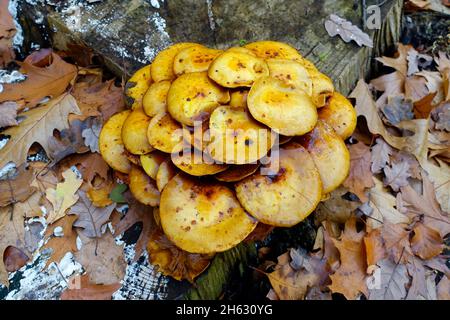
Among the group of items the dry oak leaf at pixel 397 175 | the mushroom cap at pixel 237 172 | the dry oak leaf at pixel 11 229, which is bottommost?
the dry oak leaf at pixel 397 175

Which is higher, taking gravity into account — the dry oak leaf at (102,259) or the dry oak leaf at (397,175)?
the dry oak leaf at (102,259)

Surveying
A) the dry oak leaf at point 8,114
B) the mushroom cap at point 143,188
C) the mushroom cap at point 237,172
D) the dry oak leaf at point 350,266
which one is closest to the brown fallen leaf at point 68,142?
the dry oak leaf at point 8,114

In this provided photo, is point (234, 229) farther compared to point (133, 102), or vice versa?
point (133, 102)

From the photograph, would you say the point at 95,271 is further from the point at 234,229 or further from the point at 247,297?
the point at 247,297

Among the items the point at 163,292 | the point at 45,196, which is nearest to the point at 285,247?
the point at 163,292

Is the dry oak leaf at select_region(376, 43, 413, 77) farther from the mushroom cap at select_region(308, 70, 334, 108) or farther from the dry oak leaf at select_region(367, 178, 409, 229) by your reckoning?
the mushroom cap at select_region(308, 70, 334, 108)

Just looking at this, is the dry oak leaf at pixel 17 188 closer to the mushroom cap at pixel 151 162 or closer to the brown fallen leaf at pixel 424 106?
the mushroom cap at pixel 151 162
